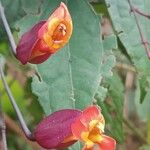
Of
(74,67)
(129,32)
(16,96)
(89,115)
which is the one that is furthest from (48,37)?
(16,96)

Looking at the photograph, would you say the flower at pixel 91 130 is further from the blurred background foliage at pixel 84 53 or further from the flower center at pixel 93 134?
the blurred background foliage at pixel 84 53

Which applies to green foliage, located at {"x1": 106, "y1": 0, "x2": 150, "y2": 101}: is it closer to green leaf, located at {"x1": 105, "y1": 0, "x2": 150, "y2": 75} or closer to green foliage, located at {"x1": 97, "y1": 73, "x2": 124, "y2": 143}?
green leaf, located at {"x1": 105, "y1": 0, "x2": 150, "y2": 75}

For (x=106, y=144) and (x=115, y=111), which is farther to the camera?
(x=115, y=111)

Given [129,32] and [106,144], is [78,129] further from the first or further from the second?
[129,32]

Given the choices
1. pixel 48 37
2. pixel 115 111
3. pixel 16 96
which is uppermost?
pixel 48 37

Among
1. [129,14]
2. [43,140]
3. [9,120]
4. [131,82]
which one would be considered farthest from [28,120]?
[43,140]

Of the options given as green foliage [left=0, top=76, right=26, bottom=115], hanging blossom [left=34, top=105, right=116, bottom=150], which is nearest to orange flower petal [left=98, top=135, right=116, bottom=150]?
hanging blossom [left=34, top=105, right=116, bottom=150]

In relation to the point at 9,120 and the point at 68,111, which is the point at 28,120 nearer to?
the point at 9,120

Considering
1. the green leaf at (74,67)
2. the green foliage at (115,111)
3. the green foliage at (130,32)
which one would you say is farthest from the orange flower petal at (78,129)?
the green foliage at (115,111)
